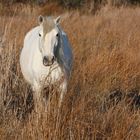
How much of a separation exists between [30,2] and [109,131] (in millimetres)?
17001

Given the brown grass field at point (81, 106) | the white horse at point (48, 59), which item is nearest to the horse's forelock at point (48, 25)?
the white horse at point (48, 59)

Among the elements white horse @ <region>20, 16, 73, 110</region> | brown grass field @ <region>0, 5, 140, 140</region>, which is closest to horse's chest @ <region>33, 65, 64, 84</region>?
white horse @ <region>20, 16, 73, 110</region>

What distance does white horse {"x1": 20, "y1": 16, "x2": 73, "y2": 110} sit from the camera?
4332 mm

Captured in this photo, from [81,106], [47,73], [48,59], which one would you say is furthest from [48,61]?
[81,106]

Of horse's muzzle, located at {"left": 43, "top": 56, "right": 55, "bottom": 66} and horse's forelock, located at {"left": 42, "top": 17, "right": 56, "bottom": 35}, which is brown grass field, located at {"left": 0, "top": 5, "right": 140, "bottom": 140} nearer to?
horse's muzzle, located at {"left": 43, "top": 56, "right": 55, "bottom": 66}

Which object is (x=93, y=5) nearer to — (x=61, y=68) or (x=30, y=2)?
(x=30, y=2)

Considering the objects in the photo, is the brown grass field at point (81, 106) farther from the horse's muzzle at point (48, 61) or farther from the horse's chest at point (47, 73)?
the horse's muzzle at point (48, 61)

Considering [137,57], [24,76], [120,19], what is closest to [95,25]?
[120,19]

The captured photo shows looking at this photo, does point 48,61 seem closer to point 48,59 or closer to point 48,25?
point 48,59

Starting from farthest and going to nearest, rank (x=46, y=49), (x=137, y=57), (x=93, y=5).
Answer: (x=93, y=5), (x=137, y=57), (x=46, y=49)

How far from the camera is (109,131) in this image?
138 inches

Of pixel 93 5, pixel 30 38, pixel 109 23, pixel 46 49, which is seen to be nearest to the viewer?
pixel 46 49

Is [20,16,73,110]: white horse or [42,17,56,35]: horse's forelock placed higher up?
[42,17,56,35]: horse's forelock

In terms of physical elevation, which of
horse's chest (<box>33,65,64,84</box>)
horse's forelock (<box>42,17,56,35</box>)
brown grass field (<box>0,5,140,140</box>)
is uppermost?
horse's forelock (<box>42,17,56,35</box>)
